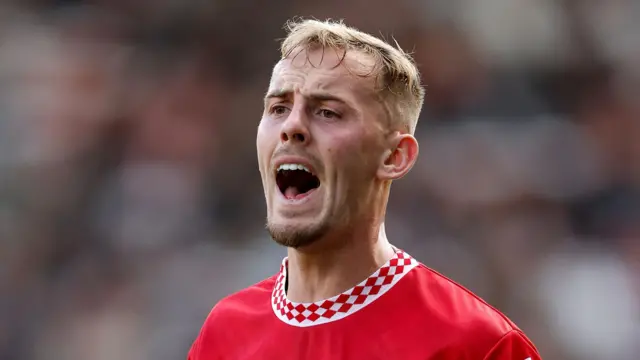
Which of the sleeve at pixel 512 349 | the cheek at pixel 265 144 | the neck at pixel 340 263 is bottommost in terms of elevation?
the sleeve at pixel 512 349

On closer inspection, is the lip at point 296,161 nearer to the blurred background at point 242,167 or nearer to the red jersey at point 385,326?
the red jersey at point 385,326

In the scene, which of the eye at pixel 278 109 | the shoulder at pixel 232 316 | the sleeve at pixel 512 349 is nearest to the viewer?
the sleeve at pixel 512 349

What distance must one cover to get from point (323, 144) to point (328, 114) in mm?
90

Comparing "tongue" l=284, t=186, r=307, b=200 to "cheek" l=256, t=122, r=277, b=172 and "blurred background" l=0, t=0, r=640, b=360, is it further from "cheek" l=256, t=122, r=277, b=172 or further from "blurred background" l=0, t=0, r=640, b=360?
"blurred background" l=0, t=0, r=640, b=360

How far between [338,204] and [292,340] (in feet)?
1.25

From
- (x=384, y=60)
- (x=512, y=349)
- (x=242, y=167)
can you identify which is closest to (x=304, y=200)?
(x=384, y=60)

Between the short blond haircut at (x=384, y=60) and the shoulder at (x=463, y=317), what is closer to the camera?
the shoulder at (x=463, y=317)

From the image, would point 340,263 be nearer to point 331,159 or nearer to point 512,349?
point 331,159

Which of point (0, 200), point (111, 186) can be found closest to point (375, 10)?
point (111, 186)

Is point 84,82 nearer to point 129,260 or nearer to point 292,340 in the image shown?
point 129,260

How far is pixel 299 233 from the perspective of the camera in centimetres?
222

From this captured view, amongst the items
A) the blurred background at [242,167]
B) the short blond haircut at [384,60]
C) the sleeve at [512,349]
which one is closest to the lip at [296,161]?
the short blond haircut at [384,60]

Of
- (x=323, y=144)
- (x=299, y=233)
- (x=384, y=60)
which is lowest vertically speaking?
(x=299, y=233)

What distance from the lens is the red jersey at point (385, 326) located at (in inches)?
84.4
